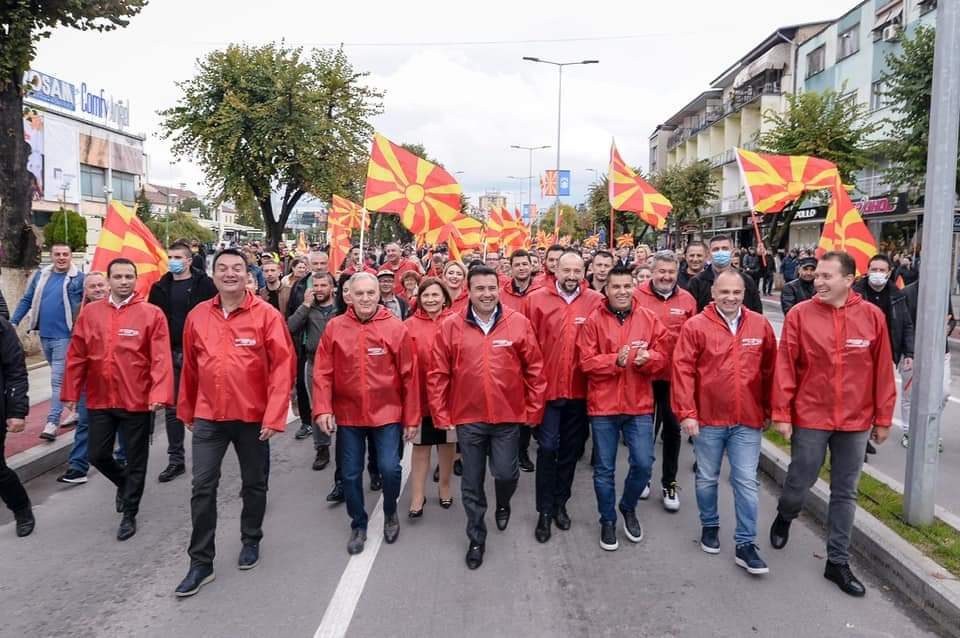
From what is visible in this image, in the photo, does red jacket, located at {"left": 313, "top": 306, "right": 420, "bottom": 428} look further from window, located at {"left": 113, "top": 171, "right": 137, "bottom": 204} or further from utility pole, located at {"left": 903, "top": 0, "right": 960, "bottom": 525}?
window, located at {"left": 113, "top": 171, "right": 137, "bottom": 204}

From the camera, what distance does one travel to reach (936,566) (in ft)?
13.7

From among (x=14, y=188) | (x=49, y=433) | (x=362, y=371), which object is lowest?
(x=49, y=433)

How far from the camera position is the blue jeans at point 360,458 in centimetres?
476

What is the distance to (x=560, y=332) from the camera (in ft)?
16.9

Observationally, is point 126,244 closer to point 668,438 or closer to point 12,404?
point 12,404

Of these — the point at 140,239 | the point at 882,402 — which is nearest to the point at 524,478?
the point at 882,402

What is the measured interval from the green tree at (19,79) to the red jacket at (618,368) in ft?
27.8

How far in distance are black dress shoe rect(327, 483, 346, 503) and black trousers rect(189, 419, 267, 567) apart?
1083mm

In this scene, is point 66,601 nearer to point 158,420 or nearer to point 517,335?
point 517,335

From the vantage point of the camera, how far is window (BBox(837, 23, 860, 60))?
106ft

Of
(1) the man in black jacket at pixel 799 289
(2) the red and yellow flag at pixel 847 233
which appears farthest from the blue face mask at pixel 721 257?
(2) the red and yellow flag at pixel 847 233

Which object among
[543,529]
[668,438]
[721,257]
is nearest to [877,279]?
[721,257]

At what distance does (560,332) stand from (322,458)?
278cm

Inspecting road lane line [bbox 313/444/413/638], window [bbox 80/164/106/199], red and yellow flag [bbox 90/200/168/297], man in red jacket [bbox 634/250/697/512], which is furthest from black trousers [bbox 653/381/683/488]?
window [bbox 80/164/106/199]
